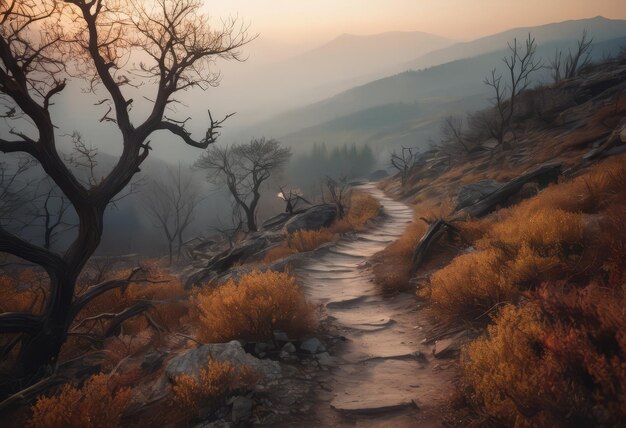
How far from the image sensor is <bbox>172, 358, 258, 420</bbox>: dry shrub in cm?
416

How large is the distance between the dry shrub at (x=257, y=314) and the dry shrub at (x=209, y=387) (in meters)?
1.42

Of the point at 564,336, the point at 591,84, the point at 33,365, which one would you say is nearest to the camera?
the point at 564,336

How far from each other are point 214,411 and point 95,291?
4.51m

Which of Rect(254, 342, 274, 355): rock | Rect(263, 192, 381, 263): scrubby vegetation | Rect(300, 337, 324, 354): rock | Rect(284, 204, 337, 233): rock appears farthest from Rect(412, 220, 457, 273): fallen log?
Rect(284, 204, 337, 233): rock

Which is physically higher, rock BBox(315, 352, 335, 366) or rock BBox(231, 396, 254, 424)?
rock BBox(231, 396, 254, 424)

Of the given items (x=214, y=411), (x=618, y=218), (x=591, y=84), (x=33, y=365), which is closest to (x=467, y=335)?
(x=618, y=218)

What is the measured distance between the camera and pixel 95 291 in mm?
7004

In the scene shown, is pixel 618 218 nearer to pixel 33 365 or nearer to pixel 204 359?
pixel 204 359

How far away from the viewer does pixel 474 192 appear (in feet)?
53.5

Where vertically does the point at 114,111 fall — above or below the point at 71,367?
above

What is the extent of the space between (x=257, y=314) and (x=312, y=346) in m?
1.15

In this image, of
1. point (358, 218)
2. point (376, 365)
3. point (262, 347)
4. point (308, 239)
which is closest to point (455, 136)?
point (358, 218)

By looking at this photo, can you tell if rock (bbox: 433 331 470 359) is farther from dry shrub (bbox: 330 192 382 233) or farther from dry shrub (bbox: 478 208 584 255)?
dry shrub (bbox: 330 192 382 233)

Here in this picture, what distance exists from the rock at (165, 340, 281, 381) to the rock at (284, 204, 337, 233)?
14.5m
